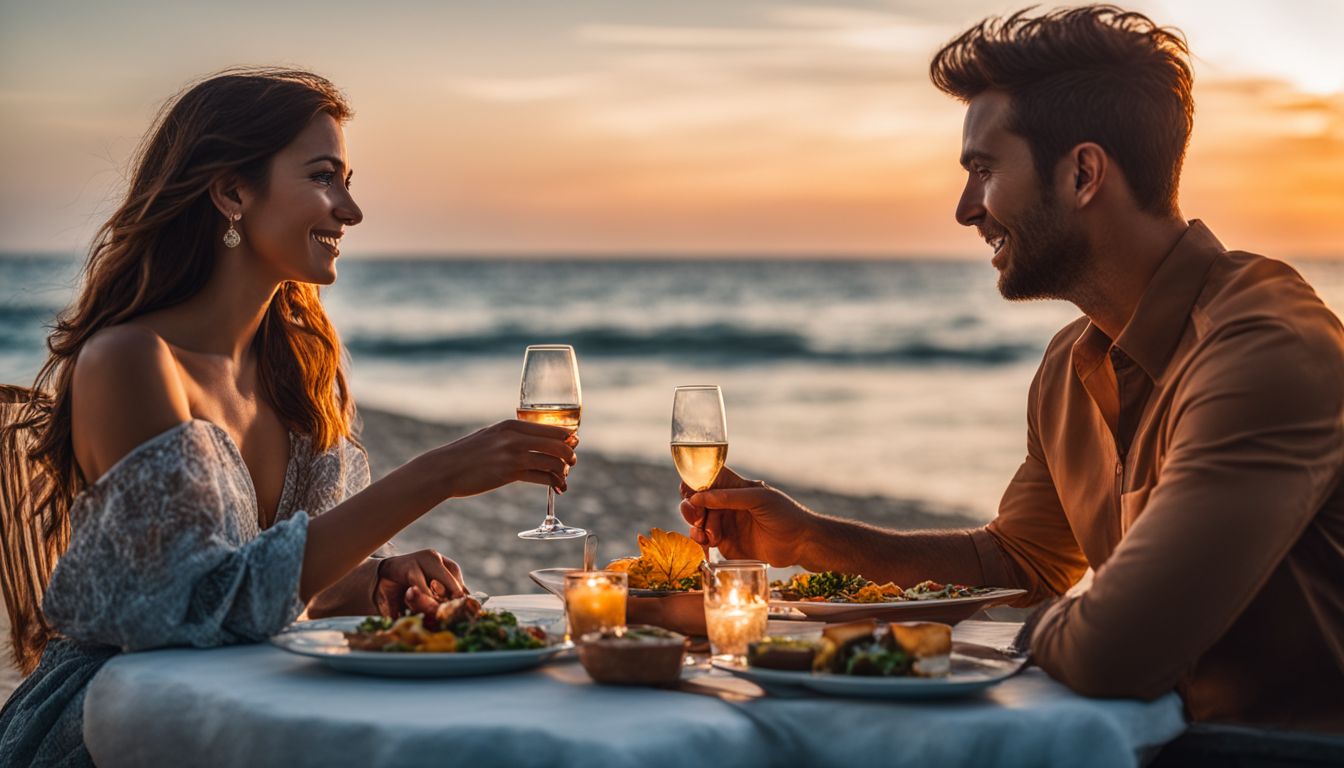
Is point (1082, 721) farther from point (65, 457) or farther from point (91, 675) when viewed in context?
point (65, 457)

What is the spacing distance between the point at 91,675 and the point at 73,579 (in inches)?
10.1

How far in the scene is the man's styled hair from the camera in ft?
9.62

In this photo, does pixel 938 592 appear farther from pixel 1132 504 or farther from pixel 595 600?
pixel 595 600

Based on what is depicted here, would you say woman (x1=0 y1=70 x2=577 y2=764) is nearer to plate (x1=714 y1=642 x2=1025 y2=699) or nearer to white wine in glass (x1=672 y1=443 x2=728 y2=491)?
white wine in glass (x1=672 y1=443 x2=728 y2=491)

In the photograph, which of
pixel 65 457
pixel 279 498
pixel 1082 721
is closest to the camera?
pixel 1082 721

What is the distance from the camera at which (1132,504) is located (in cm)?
276

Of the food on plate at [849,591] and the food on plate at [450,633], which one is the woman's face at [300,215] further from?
the food on plate at [849,591]

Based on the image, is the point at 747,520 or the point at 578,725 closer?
the point at 578,725

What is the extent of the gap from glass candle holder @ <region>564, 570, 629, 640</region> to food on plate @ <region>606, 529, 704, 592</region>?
12.6 inches

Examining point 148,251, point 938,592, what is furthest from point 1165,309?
point 148,251

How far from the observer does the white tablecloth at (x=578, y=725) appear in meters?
1.92

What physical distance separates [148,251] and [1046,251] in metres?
2.07

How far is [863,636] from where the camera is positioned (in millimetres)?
2219

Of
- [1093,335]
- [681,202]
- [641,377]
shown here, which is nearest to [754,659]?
[1093,335]
